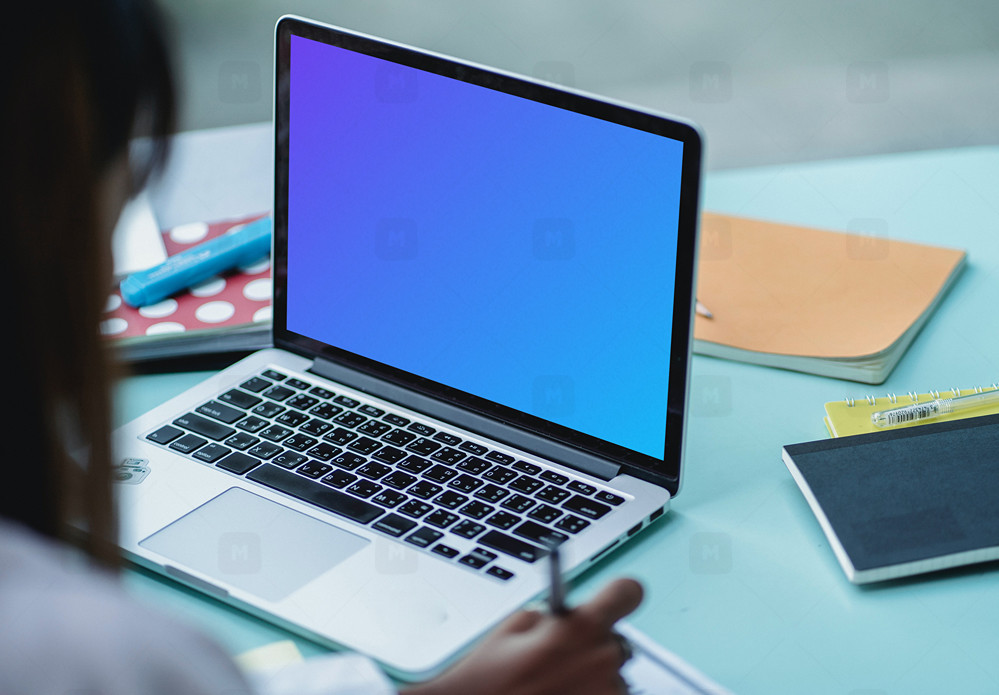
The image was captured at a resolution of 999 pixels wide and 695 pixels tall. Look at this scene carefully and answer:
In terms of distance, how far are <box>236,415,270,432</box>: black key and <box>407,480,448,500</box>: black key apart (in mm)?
171

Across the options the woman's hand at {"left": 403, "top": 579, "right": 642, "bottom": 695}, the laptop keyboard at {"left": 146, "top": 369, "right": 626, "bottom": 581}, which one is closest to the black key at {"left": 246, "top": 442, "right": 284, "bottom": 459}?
the laptop keyboard at {"left": 146, "top": 369, "right": 626, "bottom": 581}

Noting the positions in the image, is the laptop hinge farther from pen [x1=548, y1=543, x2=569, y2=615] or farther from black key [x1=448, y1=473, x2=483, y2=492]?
pen [x1=548, y1=543, x2=569, y2=615]

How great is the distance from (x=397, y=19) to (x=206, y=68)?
668mm

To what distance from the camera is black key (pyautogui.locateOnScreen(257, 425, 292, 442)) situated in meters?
0.94

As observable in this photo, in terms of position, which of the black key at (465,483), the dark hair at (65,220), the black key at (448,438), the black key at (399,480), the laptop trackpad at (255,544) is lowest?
the laptop trackpad at (255,544)

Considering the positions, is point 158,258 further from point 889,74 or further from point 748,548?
point 889,74

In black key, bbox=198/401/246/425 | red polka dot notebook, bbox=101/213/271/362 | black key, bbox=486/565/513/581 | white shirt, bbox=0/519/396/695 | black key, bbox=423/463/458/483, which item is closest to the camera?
white shirt, bbox=0/519/396/695

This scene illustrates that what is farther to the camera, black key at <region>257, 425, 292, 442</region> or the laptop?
black key at <region>257, 425, 292, 442</region>

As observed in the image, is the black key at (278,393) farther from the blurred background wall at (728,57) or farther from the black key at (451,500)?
the blurred background wall at (728,57)

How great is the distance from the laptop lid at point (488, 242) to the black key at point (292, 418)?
0.24ft

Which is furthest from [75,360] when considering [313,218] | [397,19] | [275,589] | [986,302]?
[397,19]

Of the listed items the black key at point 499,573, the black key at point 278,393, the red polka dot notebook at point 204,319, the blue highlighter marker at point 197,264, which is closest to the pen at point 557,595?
the black key at point 499,573

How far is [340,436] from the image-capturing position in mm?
933

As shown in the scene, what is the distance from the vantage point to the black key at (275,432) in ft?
3.08
